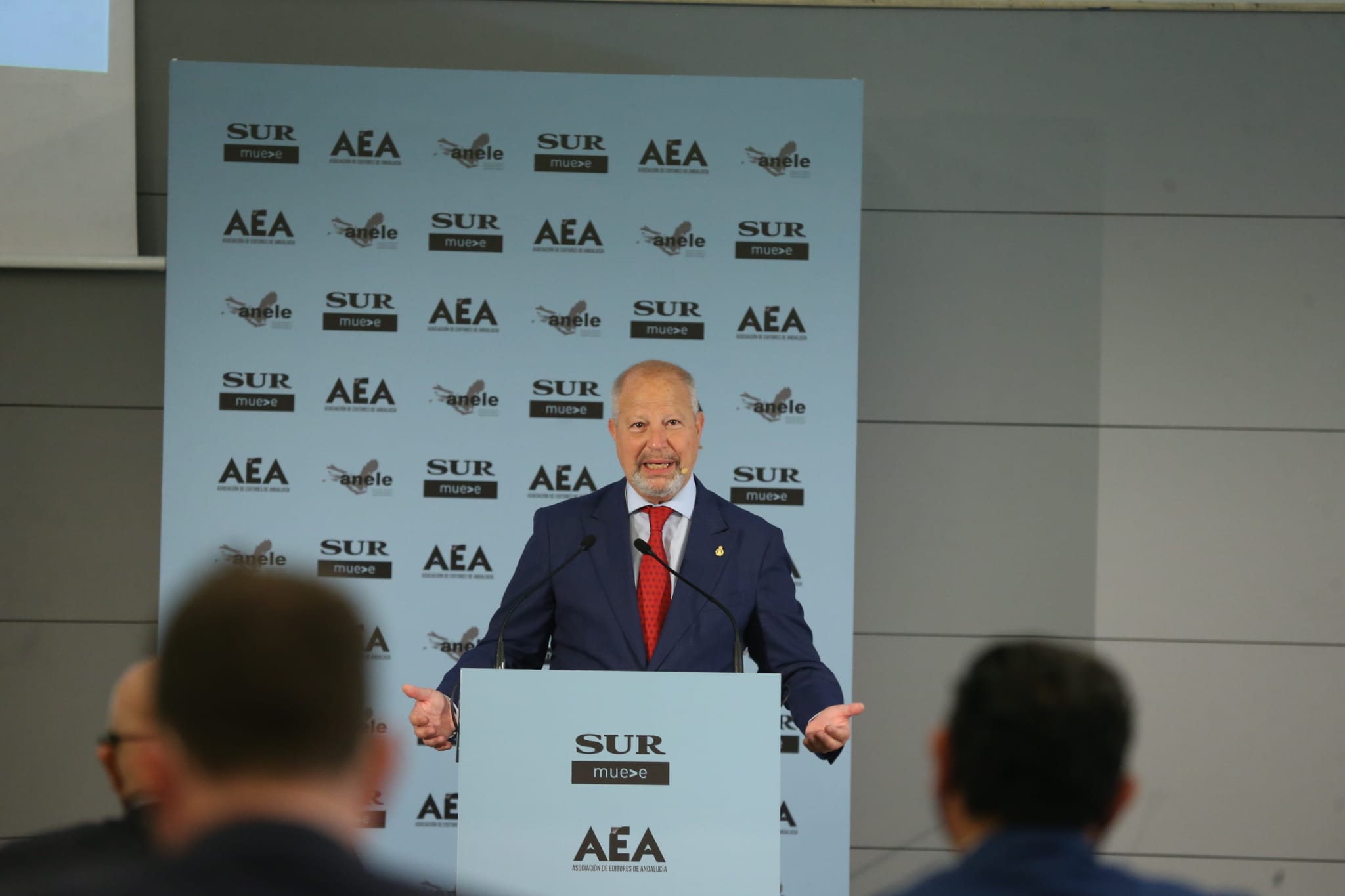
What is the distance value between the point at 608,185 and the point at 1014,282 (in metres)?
1.56

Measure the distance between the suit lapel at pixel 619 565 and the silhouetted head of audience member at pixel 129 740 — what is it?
1.57 m

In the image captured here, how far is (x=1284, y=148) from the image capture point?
4578mm

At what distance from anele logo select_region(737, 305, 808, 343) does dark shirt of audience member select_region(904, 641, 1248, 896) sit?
304 centimetres

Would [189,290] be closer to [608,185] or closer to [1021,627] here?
[608,185]

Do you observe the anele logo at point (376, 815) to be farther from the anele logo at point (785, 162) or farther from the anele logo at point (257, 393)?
the anele logo at point (785, 162)

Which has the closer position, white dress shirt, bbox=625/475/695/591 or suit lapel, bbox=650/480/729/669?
suit lapel, bbox=650/480/729/669

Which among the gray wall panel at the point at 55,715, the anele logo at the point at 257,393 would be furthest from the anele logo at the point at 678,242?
the gray wall panel at the point at 55,715

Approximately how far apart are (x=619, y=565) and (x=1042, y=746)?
1983 mm

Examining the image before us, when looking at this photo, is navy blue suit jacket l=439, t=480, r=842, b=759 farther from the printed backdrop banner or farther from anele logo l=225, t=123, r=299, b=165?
anele logo l=225, t=123, r=299, b=165

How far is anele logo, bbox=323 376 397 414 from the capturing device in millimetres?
4125

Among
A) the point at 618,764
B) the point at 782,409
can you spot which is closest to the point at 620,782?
the point at 618,764

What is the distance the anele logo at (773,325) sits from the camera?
412 cm

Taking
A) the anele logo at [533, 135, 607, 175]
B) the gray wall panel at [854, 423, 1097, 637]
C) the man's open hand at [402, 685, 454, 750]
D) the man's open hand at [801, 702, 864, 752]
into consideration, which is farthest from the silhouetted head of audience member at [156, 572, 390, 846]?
the gray wall panel at [854, 423, 1097, 637]

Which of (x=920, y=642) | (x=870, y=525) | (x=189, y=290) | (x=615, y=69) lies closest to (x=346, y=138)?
(x=189, y=290)
